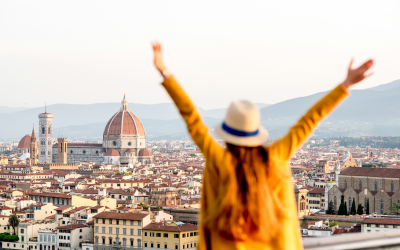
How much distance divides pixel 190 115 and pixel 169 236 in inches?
799

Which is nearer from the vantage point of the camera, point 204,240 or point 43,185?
point 204,240

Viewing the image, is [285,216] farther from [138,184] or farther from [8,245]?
[138,184]

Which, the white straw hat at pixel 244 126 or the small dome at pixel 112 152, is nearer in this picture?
the white straw hat at pixel 244 126

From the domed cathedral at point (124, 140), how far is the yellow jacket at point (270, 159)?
7039cm

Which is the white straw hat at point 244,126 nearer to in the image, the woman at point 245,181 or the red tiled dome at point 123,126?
the woman at point 245,181

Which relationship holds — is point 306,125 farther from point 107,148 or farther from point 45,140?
point 107,148

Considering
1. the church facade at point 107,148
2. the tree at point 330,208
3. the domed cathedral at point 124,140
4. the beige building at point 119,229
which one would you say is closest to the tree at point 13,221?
the beige building at point 119,229

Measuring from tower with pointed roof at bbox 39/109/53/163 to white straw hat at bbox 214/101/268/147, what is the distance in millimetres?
73158

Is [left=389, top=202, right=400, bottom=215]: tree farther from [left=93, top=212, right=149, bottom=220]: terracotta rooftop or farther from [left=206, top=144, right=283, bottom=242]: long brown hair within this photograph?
[left=206, top=144, right=283, bottom=242]: long brown hair

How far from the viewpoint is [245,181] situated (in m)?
1.62

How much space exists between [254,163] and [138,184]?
41.4 m

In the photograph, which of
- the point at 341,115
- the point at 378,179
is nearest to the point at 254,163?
the point at 378,179

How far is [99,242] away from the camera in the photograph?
932 inches

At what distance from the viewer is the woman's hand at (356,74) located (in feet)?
5.82
